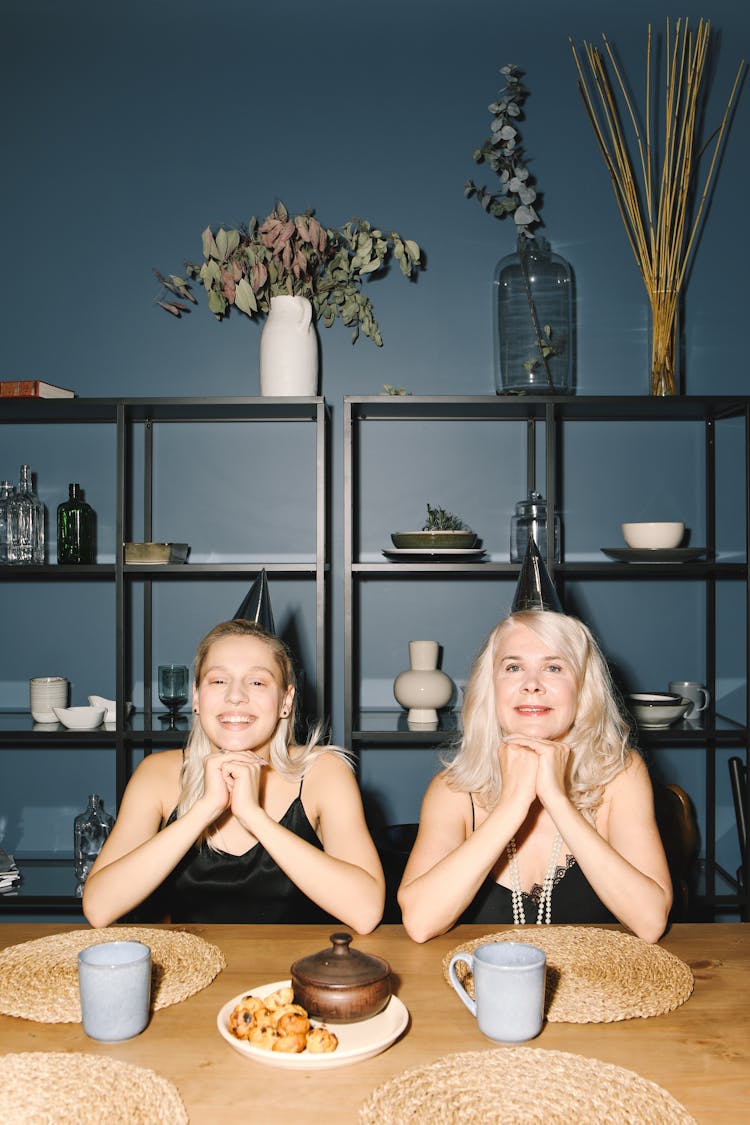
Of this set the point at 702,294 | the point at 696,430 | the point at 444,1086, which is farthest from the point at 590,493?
the point at 444,1086

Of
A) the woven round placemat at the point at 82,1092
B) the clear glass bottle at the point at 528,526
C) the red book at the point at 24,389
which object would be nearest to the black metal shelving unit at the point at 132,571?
the red book at the point at 24,389

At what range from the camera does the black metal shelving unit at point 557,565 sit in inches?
105

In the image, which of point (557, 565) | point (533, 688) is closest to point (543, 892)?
point (533, 688)

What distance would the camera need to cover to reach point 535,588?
7.67 ft

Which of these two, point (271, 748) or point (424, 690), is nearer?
point (271, 748)

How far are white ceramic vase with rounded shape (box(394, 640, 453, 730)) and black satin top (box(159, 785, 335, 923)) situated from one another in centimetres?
90

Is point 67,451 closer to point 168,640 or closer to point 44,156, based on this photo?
point 168,640

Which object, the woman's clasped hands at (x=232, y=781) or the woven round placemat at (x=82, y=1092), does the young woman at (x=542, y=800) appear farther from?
the woven round placemat at (x=82, y=1092)

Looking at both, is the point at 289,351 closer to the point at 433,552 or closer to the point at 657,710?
the point at 433,552

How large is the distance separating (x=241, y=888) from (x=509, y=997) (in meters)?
0.86

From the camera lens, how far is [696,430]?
299 cm

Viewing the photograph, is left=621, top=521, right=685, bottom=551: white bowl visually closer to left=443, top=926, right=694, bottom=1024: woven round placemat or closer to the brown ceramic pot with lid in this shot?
left=443, top=926, right=694, bottom=1024: woven round placemat

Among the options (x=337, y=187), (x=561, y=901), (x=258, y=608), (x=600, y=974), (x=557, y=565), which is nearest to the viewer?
(x=600, y=974)

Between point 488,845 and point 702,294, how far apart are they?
2001mm
